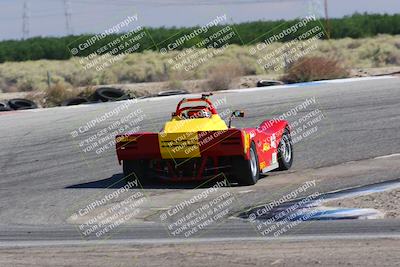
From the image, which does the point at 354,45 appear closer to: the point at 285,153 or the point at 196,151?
the point at 285,153

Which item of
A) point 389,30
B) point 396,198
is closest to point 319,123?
point 396,198

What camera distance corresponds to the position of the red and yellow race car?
13461 mm

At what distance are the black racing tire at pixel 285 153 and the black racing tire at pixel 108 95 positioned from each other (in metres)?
11.6

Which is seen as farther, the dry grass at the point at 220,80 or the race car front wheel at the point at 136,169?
the dry grass at the point at 220,80

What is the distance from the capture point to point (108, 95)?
27.6 m

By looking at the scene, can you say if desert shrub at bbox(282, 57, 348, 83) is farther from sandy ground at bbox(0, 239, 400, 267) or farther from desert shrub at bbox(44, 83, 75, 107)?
sandy ground at bbox(0, 239, 400, 267)

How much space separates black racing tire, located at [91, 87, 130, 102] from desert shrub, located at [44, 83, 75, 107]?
2.22 m

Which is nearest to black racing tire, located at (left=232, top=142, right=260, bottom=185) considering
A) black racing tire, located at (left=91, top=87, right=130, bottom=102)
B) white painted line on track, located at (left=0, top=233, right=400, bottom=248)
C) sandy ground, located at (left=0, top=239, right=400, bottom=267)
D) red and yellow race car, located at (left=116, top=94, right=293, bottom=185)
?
red and yellow race car, located at (left=116, top=94, right=293, bottom=185)

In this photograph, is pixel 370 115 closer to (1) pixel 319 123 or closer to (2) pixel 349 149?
(1) pixel 319 123

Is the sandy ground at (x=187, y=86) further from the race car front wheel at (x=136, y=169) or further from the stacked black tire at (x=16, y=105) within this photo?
the race car front wheel at (x=136, y=169)

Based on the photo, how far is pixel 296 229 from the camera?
971 cm

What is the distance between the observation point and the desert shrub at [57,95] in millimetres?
29469

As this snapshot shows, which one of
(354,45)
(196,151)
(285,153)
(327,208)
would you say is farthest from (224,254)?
(354,45)

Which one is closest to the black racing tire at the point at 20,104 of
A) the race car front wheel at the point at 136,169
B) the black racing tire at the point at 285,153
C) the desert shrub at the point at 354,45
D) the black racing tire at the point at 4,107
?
the black racing tire at the point at 4,107
